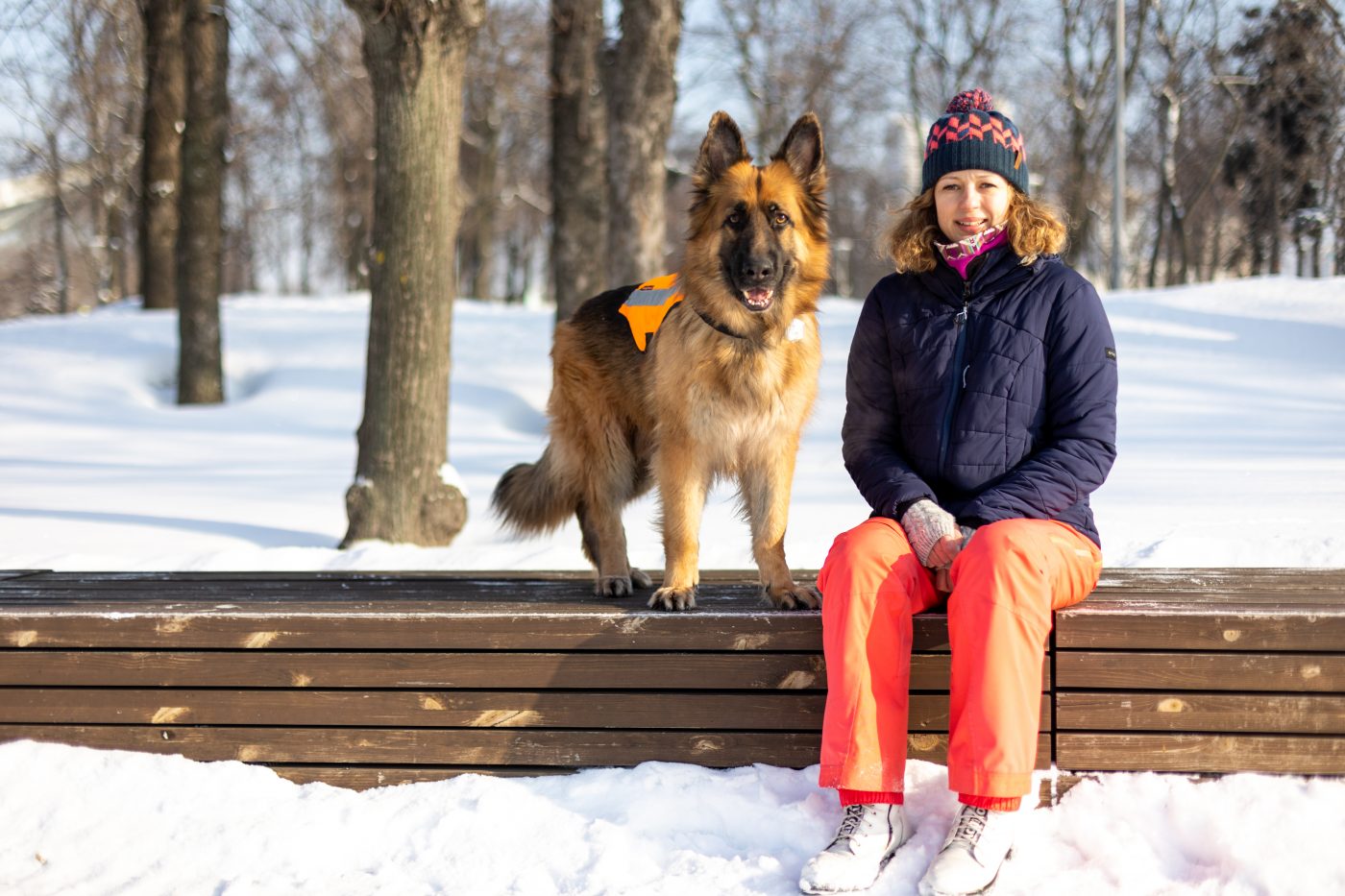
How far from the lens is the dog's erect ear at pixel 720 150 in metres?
3.66

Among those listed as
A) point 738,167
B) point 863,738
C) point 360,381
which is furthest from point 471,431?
point 863,738

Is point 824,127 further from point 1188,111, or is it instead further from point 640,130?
point 640,130

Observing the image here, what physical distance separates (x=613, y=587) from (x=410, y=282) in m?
3.19

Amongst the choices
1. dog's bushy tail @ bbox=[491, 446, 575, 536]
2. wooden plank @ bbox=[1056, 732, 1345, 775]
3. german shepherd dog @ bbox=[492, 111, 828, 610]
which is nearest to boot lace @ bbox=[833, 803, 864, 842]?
wooden plank @ bbox=[1056, 732, 1345, 775]

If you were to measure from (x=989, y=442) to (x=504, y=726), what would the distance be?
156 centimetres

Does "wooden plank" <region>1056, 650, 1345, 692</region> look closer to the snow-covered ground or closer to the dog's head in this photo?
the snow-covered ground

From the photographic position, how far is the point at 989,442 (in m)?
3.16

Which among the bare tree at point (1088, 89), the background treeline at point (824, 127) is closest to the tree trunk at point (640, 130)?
the background treeline at point (824, 127)

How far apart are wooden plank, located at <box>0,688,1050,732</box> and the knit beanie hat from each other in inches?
57.4

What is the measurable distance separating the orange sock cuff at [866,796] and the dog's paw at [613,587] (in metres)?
1.14

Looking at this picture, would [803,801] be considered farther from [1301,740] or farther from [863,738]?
[1301,740]

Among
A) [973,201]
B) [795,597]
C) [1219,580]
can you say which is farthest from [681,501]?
[1219,580]

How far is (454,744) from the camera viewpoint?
10.9 ft

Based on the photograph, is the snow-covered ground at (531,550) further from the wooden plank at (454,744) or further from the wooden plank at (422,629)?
the wooden plank at (422,629)
